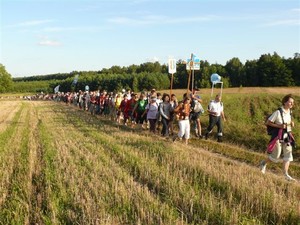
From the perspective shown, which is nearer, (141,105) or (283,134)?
(283,134)

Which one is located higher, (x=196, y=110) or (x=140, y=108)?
(x=196, y=110)

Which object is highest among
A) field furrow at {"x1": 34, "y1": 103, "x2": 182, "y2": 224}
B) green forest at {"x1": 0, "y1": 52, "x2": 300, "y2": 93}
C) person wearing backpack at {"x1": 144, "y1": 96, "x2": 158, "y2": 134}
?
green forest at {"x1": 0, "y1": 52, "x2": 300, "y2": 93}

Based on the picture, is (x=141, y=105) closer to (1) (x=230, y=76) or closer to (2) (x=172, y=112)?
(2) (x=172, y=112)

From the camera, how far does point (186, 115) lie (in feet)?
42.1

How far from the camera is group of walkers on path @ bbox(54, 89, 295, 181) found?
28.8 feet

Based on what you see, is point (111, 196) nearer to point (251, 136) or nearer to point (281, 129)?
point (281, 129)

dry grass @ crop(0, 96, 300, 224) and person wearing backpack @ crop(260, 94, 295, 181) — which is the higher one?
person wearing backpack @ crop(260, 94, 295, 181)

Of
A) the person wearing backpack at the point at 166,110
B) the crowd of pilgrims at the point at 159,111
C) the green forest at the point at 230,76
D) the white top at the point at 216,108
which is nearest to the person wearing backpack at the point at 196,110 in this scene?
the crowd of pilgrims at the point at 159,111

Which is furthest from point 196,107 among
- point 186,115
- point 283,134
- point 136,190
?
point 136,190

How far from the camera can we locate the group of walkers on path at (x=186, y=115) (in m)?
8.77

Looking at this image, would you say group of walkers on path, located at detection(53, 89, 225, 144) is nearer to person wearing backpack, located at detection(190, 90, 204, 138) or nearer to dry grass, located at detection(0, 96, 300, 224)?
person wearing backpack, located at detection(190, 90, 204, 138)

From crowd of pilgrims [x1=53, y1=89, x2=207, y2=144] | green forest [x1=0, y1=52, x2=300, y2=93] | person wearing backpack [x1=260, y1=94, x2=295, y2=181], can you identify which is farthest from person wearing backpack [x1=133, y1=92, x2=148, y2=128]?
green forest [x1=0, y1=52, x2=300, y2=93]

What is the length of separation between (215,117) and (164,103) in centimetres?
201

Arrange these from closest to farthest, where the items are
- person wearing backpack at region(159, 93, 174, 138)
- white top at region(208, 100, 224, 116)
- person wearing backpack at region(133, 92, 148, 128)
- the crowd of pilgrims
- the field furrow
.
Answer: the field furrow, the crowd of pilgrims, white top at region(208, 100, 224, 116), person wearing backpack at region(159, 93, 174, 138), person wearing backpack at region(133, 92, 148, 128)
